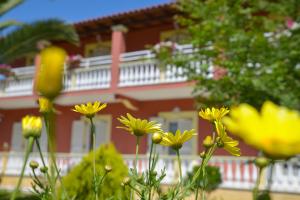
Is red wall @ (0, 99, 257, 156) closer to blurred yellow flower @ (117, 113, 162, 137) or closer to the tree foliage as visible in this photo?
the tree foliage

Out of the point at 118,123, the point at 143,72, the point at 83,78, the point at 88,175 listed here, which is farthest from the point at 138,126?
the point at 118,123

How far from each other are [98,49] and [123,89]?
4097 mm

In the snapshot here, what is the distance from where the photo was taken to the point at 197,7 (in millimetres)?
8914

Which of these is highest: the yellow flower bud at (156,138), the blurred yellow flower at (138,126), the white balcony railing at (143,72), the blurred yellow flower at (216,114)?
the white balcony railing at (143,72)

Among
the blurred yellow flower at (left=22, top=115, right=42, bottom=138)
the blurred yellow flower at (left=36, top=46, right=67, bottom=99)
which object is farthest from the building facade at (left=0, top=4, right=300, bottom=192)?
the blurred yellow flower at (left=36, top=46, right=67, bottom=99)

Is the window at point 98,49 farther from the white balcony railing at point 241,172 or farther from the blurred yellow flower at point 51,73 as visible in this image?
the blurred yellow flower at point 51,73

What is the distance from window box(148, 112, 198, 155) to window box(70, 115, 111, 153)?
2445mm

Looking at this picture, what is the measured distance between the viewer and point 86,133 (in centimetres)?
1791

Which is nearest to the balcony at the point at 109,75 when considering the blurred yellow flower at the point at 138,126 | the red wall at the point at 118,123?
the red wall at the point at 118,123

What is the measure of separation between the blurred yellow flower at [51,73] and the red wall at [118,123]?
43.3 ft

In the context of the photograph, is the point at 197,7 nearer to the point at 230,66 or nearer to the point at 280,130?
the point at 230,66

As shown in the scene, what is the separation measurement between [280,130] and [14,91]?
18537 mm

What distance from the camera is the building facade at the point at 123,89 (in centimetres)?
1457

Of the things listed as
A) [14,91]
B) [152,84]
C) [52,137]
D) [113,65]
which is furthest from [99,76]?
[52,137]
